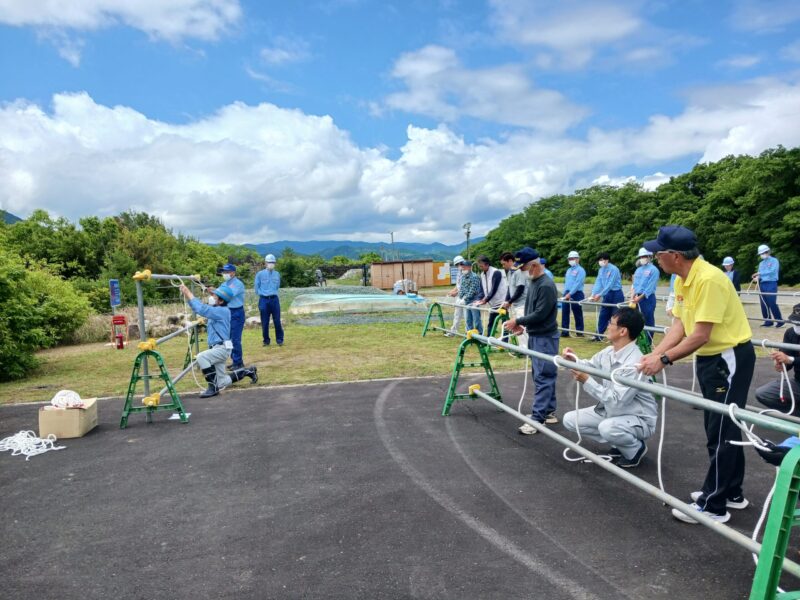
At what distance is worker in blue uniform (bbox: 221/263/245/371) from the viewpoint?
353 inches

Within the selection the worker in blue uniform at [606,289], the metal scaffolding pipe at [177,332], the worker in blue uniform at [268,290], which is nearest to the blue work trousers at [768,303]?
the worker in blue uniform at [606,289]

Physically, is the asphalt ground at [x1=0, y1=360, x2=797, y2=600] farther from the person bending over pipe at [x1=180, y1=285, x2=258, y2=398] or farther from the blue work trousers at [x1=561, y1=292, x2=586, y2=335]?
the blue work trousers at [x1=561, y1=292, x2=586, y2=335]

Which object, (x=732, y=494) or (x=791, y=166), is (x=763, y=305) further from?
(x=791, y=166)

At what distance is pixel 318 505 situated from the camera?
4.14m

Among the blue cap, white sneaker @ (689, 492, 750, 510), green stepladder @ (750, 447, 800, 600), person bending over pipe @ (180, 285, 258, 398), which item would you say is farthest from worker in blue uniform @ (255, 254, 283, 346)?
green stepladder @ (750, 447, 800, 600)

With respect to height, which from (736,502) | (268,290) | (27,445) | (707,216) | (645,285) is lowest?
(736,502)

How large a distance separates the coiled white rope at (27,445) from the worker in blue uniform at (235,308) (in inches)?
126

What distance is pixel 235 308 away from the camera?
9.28 metres

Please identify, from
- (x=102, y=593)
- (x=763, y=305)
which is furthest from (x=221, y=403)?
(x=763, y=305)

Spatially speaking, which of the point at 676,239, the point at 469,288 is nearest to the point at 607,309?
the point at 469,288

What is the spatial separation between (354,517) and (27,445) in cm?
406

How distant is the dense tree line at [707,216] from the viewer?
33688 millimetres

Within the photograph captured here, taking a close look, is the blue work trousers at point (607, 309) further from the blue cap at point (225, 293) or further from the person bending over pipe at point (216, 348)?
the person bending over pipe at point (216, 348)

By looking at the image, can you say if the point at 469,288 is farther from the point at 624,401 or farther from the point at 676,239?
the point at 676,239
